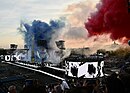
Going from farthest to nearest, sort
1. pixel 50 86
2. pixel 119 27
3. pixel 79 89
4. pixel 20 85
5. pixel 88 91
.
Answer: pixel 119 27 → pixel 50 86 → pixel 20 85 → pixel 88 91 → pixel 79 89

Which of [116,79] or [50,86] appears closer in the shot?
[116,79]

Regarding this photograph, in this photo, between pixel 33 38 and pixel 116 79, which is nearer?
pixel 116 79

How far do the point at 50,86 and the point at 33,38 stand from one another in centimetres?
6661

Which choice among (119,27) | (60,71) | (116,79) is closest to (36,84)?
(116,79)

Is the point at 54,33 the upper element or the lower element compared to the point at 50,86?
upper

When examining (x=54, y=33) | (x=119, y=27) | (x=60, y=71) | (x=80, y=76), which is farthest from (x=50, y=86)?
(x=54, y=33)

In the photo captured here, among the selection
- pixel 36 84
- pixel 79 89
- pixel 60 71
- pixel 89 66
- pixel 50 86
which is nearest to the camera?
pixel 79 89

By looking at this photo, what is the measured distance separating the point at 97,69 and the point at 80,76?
64 centimetres

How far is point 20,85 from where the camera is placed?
12586 mm

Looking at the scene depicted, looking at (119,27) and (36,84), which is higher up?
(119,27)

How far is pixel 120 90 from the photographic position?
10.7m

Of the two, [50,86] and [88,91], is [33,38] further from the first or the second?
[88,91]

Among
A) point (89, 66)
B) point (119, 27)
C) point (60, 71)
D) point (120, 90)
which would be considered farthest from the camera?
point (119, 27)

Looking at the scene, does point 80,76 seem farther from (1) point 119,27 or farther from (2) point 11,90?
(1) point 119,27
